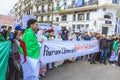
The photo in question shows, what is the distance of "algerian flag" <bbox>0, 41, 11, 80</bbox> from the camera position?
6238mm

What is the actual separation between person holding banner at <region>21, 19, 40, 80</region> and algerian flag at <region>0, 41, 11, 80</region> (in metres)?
0.49

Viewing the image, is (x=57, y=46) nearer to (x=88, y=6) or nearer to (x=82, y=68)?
(x=82, y=68)

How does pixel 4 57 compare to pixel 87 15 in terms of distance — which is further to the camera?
pixel 87 15

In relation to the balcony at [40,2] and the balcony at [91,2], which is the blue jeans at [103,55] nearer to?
the balcony at [91,2]

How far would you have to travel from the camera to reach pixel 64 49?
33.8ft

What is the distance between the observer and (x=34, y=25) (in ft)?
20.9

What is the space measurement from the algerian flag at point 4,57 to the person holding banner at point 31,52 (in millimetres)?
493

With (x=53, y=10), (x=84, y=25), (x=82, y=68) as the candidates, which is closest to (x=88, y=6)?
(x=84, y=25)

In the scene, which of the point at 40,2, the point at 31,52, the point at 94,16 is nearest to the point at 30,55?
the point at 31,52

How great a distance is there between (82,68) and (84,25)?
33.4 meters

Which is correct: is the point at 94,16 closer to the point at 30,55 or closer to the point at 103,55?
the point at 103,55

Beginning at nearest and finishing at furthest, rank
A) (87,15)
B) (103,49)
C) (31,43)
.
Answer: (31,43) < (103,49) < (87,15)

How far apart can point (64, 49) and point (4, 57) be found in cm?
427

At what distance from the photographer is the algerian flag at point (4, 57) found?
20.5 ft
